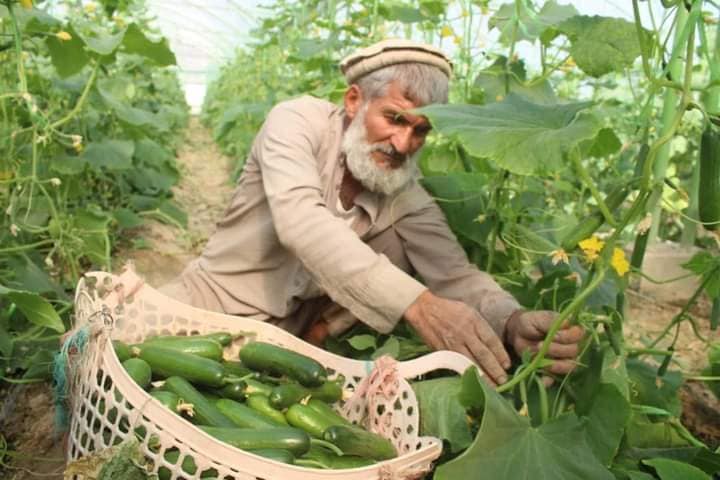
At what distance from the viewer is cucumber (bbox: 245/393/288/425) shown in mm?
2047

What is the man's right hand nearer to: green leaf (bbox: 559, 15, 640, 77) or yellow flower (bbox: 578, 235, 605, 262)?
yellow flower (bbox: 578, 235, 605, 262)

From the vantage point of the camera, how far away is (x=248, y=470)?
1535 millimetres

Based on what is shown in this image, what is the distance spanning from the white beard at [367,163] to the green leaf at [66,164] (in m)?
1.70

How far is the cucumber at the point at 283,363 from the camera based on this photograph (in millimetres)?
2184

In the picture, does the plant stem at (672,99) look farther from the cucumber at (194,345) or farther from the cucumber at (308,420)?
the cucumber at (194,345)

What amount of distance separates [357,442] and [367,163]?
1.17 metres

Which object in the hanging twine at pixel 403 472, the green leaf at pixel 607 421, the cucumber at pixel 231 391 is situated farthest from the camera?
the cucumber at pixel 231 391

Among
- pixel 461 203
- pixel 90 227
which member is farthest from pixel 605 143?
pixel 90 227

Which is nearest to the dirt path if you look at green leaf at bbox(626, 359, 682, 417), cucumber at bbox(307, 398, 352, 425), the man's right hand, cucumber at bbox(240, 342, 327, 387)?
cucumber at bbox(240, 342, 327, 387)

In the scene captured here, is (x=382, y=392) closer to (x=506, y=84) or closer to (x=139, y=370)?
(x=139, y=370)

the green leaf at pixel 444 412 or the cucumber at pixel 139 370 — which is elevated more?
the cucumber at pixel 139 370

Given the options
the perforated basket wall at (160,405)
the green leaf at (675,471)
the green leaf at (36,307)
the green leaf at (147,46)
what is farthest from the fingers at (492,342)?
the green leaf at (147,46)

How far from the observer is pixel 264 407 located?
6.84 feet

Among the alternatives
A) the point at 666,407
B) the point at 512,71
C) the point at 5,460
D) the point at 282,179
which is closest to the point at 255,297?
the point at 282,179
